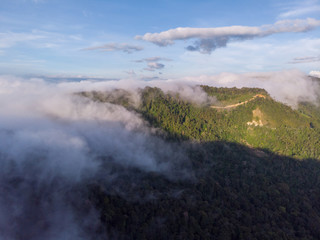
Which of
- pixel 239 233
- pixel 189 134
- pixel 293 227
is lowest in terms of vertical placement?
pixel 293 227

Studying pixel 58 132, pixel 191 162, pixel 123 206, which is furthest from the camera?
pixel 58 132

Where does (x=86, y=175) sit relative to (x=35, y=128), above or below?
below

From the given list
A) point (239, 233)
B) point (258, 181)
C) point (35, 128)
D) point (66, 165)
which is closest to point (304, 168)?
point (258, 181)

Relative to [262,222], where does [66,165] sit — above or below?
above

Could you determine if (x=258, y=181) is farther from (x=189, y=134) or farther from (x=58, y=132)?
(x=58, y=132)

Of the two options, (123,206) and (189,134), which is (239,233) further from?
(189,134)

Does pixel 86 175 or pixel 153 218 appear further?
pixel 86 175

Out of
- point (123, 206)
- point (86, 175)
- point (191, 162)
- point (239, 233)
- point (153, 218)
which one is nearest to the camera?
point (239, 233)

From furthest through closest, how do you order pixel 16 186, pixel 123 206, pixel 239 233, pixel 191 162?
pixel 191 162
pixel 16 186
pixel 123 206
pixel 239 233

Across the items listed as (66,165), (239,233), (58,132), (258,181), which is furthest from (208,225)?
(58,132)
